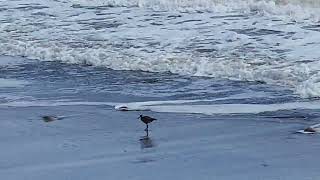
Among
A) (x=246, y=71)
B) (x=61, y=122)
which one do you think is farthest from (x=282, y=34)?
(x=61, y=122)

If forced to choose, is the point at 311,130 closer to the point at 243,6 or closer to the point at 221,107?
the point at 221,107

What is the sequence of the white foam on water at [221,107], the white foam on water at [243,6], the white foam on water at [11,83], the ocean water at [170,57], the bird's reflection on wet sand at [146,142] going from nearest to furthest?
1. the bird's reflection on wet sand at [146,142]
2. the white foam on water at [221,107]
3. the ocean water at [170,57]
4. the white foam on water at [11,83]
5. the white foam on water at [243,6]

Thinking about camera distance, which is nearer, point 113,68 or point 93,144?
point 93,144

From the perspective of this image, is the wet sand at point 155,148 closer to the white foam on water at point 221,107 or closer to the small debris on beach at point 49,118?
the small debris on beach at point 49,118

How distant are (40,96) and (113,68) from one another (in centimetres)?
189

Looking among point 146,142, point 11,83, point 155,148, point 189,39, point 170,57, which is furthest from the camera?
point 189,39

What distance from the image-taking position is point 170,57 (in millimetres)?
10500

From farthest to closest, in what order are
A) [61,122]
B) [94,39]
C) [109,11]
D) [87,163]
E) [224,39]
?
[109,11]
[94,39]
[224,39]
[61,122]
[87,163]

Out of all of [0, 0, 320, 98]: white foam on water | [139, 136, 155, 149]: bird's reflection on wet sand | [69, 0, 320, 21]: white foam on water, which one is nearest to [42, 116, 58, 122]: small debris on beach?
[139, 136, 155, 149]: bird's reflection on wet sand

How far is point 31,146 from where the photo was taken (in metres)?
6.34

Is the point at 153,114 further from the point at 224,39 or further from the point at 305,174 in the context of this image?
the point at 224,39

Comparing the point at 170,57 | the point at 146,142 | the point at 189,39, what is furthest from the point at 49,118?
the point at 189,39

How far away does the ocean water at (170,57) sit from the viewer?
8086mm

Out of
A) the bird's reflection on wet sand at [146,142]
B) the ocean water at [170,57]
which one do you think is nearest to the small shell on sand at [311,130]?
the ocean water at [170,57]
